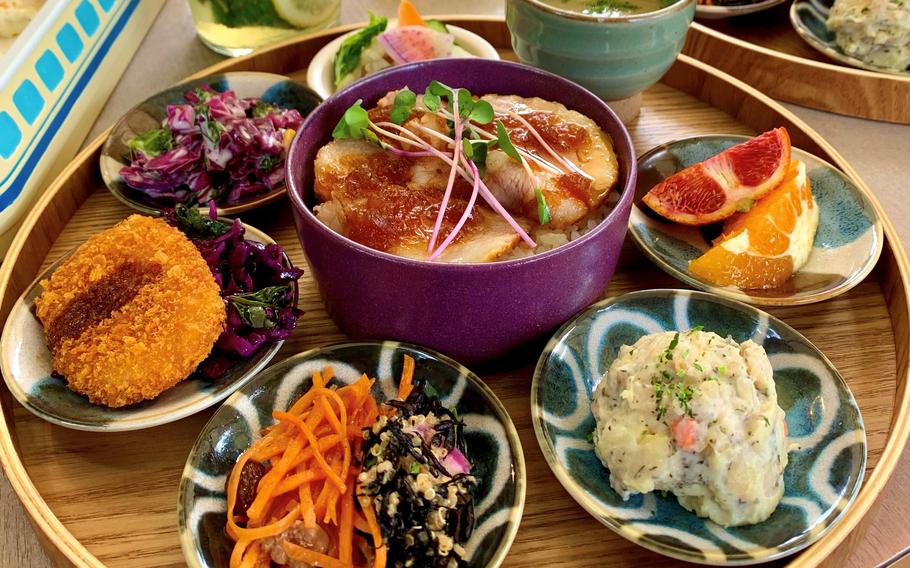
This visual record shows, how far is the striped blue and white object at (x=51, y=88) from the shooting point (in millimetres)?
2297

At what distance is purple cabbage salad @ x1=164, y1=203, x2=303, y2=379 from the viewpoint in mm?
1819

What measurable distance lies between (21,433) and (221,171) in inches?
38.0

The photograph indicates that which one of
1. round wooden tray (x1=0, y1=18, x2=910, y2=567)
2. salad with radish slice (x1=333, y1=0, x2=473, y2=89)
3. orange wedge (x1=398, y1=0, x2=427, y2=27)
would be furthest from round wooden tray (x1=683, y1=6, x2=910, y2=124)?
orange wedge (x1=398, y1=0, x2=427, y2=27)

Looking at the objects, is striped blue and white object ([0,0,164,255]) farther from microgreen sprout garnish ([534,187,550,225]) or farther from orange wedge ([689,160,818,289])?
orange wedge ([689,160,818,289])

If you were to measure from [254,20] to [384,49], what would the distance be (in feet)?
2.14

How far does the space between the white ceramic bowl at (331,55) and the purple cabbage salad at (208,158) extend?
0.39 metres

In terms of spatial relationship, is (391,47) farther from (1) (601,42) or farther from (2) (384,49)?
(1) (601,42)

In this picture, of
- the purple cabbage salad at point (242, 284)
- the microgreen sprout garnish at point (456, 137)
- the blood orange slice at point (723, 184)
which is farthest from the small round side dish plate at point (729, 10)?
the purple cabbage salad at point (242, 284)

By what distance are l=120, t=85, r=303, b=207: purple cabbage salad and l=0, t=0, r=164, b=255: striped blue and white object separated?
0.31 m

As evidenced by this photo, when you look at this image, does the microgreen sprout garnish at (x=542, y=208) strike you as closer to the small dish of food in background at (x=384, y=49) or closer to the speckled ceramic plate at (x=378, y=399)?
the speckled ceramic plate at (x=378, y=399)

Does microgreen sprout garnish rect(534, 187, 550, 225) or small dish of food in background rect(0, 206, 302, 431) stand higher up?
microgreen sprout garnish rect(534, 187, 550, 225)

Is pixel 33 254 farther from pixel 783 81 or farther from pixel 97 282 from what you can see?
pixel 783 81

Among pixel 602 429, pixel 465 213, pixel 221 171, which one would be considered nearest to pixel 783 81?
pixel 465 213

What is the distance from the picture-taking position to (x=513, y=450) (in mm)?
1577
